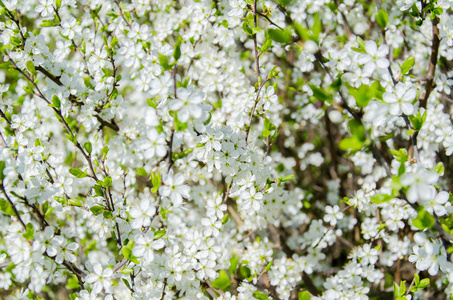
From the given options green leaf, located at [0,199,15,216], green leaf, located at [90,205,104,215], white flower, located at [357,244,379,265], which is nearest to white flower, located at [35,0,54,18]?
green leaf, located at [0,199,15,216]

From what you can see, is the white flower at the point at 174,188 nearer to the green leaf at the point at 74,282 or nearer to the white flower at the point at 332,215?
the green leaf at the point at 74,282

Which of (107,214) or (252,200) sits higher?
(252,200)

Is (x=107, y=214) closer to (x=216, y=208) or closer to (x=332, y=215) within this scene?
(x=216, y=208)

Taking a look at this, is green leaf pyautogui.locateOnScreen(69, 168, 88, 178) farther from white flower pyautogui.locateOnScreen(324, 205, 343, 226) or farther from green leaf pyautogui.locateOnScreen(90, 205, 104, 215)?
white flower pyautogui.locateOnScreen(324, 205, 343, 226)

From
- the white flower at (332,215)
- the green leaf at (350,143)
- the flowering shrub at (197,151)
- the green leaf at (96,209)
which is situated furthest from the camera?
the white flower at (332,215)

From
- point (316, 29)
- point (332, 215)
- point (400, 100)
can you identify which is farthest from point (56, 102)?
point (332, 215)

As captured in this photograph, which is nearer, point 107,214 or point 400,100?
point 400,100

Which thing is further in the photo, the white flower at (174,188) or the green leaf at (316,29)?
the white flower at (174,188)

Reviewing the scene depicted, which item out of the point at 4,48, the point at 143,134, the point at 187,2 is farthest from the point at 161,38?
the point at 4,48

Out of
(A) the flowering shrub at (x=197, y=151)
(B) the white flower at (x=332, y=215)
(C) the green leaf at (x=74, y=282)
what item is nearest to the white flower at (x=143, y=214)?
(A) the flowering shrub at (x=197, y=151)

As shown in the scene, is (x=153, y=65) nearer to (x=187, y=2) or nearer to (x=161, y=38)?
(x=161, y=38)

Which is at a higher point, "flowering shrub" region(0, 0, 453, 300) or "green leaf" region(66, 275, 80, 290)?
"flowering shrub" region(0, 0, 453, 300)

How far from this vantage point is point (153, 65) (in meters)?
2.47

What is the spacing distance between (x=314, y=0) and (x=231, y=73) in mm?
971
